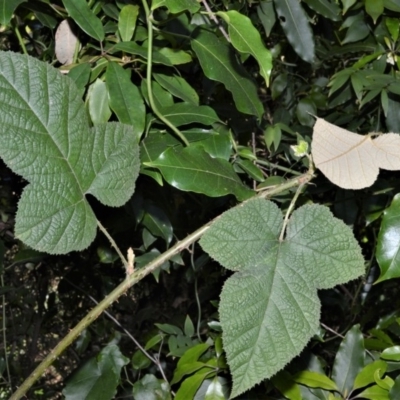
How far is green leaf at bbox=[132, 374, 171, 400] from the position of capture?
3.43 feet

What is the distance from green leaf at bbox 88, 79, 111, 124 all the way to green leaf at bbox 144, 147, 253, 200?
0.18 meters

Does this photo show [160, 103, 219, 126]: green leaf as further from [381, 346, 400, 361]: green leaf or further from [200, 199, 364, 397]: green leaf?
[381, 346, 400, 361]: green leaf

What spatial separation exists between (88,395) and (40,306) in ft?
3.13

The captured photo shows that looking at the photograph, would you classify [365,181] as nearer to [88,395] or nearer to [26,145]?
[26,145]

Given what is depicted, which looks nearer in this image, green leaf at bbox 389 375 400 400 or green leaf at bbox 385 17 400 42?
green leaf at bbox 389 375 400 400

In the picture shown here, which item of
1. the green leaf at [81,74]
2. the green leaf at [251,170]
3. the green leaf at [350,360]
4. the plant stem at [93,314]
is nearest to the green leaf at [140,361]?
the green leaf at [350,360]

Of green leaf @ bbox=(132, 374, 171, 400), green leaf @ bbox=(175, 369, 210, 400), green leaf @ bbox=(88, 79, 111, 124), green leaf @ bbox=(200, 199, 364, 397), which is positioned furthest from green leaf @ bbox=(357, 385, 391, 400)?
green leaf @ bbox=(88, 79, 111, 124)

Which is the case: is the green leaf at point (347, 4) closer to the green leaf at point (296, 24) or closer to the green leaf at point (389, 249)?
the green leaf at point (296, 24)

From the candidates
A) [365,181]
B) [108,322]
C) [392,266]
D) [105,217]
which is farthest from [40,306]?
[365,181]

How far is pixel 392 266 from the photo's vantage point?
2.27ft

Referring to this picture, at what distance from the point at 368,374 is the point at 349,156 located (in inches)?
19.3

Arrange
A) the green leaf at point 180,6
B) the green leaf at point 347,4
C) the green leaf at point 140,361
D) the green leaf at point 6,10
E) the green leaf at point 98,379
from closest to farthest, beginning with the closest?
the green leaf at point 180,6 → the green leaf at point 6,10 → the green leaf at point 98,379 → the green leaf at point 347,4 → the green leaf at point 140,361

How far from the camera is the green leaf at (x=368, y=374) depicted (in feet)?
2.95

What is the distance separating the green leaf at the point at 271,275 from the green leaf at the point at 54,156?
108 mm
